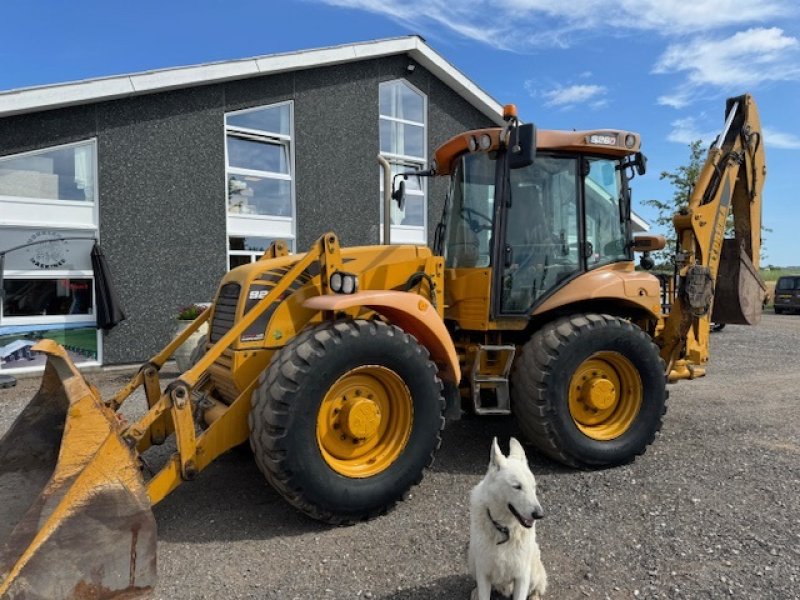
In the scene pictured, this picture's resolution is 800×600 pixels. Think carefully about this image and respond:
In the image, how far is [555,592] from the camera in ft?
10.2

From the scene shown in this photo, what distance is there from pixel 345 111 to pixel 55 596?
37.8 ft

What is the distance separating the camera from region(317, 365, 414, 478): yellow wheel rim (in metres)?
3.89

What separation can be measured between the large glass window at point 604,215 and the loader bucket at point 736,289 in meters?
2.05

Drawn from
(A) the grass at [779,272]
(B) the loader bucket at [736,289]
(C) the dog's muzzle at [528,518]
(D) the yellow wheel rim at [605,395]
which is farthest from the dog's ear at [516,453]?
(A) the grass at [779,272]

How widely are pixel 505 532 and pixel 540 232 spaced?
2.91 m

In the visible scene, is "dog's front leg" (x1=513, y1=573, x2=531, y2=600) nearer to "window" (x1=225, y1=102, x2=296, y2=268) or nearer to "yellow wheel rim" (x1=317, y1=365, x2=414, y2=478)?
"yellow wheel rim" (x1=317, y1=365, x2=414, y2=478)

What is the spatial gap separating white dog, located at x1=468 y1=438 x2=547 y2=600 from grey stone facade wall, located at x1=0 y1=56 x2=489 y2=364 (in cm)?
919

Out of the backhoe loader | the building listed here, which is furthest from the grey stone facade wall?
the backhoe loader

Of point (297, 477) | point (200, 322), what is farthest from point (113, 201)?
point (297, 477)

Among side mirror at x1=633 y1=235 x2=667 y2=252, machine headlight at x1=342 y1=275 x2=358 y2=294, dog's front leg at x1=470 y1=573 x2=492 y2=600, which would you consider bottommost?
dog's front leg at x1=470 y1=573 x2=492 y2=600

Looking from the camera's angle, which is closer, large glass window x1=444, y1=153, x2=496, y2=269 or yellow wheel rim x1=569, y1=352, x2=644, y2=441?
yellow wheel rim x1=569, y1=352, x2=644, y2=441

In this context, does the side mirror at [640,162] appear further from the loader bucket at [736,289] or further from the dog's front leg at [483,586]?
the dog's front leg at [483,586]

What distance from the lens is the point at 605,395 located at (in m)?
4.94

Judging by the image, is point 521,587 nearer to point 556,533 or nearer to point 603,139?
point 556,533
